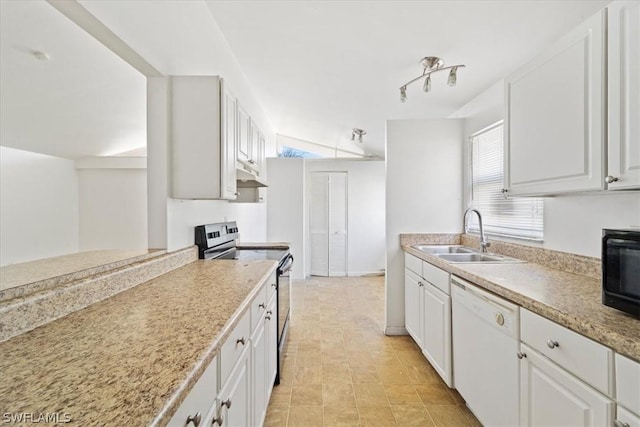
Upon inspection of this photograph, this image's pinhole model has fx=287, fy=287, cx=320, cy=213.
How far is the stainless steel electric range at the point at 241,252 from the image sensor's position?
2092 millimetres

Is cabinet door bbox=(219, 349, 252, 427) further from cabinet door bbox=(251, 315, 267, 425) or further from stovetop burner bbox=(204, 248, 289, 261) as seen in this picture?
stovetop burner bbox=(204, 248, 289, 261)

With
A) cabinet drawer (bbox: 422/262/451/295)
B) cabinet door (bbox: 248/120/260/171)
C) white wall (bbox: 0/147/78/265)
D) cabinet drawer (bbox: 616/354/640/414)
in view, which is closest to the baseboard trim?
cabinet drawer (bbox: 422/262/451/295)

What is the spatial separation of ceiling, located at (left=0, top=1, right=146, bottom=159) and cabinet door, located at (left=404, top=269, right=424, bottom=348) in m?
2.83

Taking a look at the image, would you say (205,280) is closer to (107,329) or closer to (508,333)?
(107,329)

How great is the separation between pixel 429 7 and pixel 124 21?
1708 millimetres

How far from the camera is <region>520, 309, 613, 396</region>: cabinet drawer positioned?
884 millimetres

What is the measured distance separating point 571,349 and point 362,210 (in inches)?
187

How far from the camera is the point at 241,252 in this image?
8.90ft

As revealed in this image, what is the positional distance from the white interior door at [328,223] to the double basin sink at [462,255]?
2.89 m

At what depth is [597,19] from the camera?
3.93 feet

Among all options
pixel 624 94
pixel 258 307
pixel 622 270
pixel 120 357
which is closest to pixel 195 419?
pixel 120 357

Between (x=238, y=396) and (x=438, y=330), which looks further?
(x=438, y=330)

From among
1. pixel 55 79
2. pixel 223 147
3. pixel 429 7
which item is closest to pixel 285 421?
pixel 223 147

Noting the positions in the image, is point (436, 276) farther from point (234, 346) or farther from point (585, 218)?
point (234, 346)
